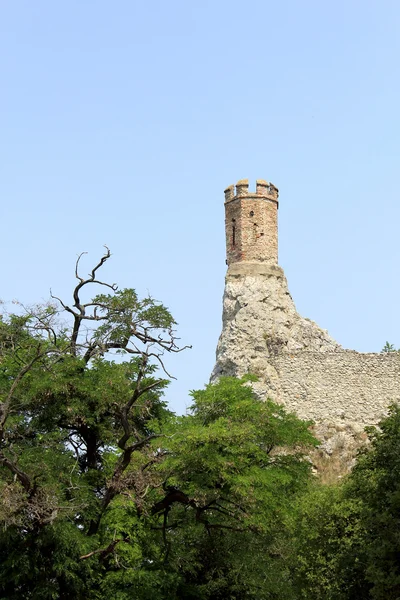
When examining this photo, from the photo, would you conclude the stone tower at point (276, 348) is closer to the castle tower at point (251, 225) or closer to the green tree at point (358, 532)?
the castle tower at point (251, 225)

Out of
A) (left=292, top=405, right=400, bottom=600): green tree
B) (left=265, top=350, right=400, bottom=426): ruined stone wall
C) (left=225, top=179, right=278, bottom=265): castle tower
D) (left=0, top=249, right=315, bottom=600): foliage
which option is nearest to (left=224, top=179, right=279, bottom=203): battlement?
(left=225, top=179, right=278, bottom=265): castle tower

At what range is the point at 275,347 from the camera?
48.4 metres

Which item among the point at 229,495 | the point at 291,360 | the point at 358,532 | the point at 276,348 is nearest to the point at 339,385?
the point at 291,360

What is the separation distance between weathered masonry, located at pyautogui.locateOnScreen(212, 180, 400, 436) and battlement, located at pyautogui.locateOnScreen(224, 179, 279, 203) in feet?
0.11

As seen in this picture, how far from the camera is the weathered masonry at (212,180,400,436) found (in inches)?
1831

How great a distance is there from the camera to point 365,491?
2827cm

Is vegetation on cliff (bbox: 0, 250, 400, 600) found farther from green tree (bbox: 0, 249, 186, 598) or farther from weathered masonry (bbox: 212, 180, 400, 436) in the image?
weathered masonry (bbox: 212, 180, 400, 436)

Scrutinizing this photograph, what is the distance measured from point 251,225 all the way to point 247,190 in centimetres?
145

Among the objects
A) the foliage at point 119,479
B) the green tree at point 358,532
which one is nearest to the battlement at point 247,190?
the green tree at point 358,532

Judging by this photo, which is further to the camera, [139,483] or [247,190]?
[247,190]

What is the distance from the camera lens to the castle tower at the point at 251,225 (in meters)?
48.1

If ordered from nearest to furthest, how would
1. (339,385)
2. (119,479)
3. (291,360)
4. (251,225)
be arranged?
(119,479)
(339,385)
(291,360)
(251,225)

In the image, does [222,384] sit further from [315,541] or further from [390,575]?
[390,575]

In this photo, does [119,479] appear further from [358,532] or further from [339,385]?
[339,385]
